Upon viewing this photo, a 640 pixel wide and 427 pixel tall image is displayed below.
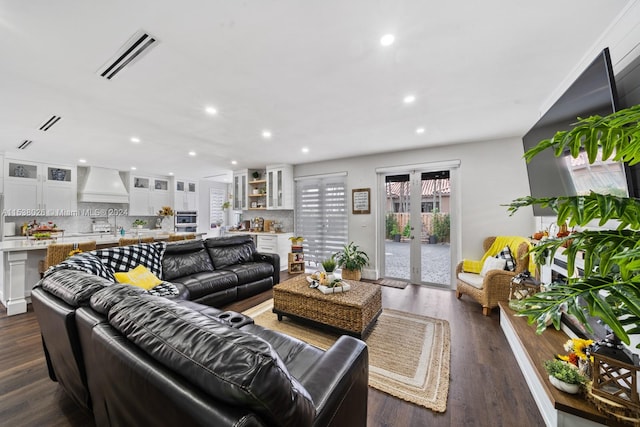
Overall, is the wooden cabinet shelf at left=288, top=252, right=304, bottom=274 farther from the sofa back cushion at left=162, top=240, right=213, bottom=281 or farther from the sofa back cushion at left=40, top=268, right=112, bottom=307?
the sofa back cushion at left=40, top=268, right=112, bottom=307

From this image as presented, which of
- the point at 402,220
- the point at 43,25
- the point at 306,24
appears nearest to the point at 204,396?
the point at 306,24

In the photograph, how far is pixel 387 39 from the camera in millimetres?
1617

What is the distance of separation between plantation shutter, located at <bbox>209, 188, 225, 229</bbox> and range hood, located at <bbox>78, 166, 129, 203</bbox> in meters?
2.52

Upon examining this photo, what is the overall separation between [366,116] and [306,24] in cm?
→ 157

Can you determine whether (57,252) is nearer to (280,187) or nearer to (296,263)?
(296,263)

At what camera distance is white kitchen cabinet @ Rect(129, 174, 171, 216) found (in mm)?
6445

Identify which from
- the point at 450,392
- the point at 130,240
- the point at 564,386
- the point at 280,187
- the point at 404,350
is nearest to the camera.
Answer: the point at 564,386

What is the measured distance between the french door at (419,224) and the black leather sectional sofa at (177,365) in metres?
3.54

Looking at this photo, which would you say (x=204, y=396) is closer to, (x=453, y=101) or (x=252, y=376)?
(x=252, y=376)

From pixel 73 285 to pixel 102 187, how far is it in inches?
233

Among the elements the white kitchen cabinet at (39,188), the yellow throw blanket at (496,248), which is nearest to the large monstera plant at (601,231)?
the yellow throw blanket at (496,248)

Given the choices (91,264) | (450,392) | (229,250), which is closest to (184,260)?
(229,250)

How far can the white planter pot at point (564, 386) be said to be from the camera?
4.45 ft

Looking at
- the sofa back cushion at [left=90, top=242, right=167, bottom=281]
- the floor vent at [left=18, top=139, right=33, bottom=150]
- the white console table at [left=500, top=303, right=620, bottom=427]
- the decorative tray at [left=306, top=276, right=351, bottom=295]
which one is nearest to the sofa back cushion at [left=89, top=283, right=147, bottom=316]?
the decorative tray at [left=306, top=276, right=351, bottom=295]
